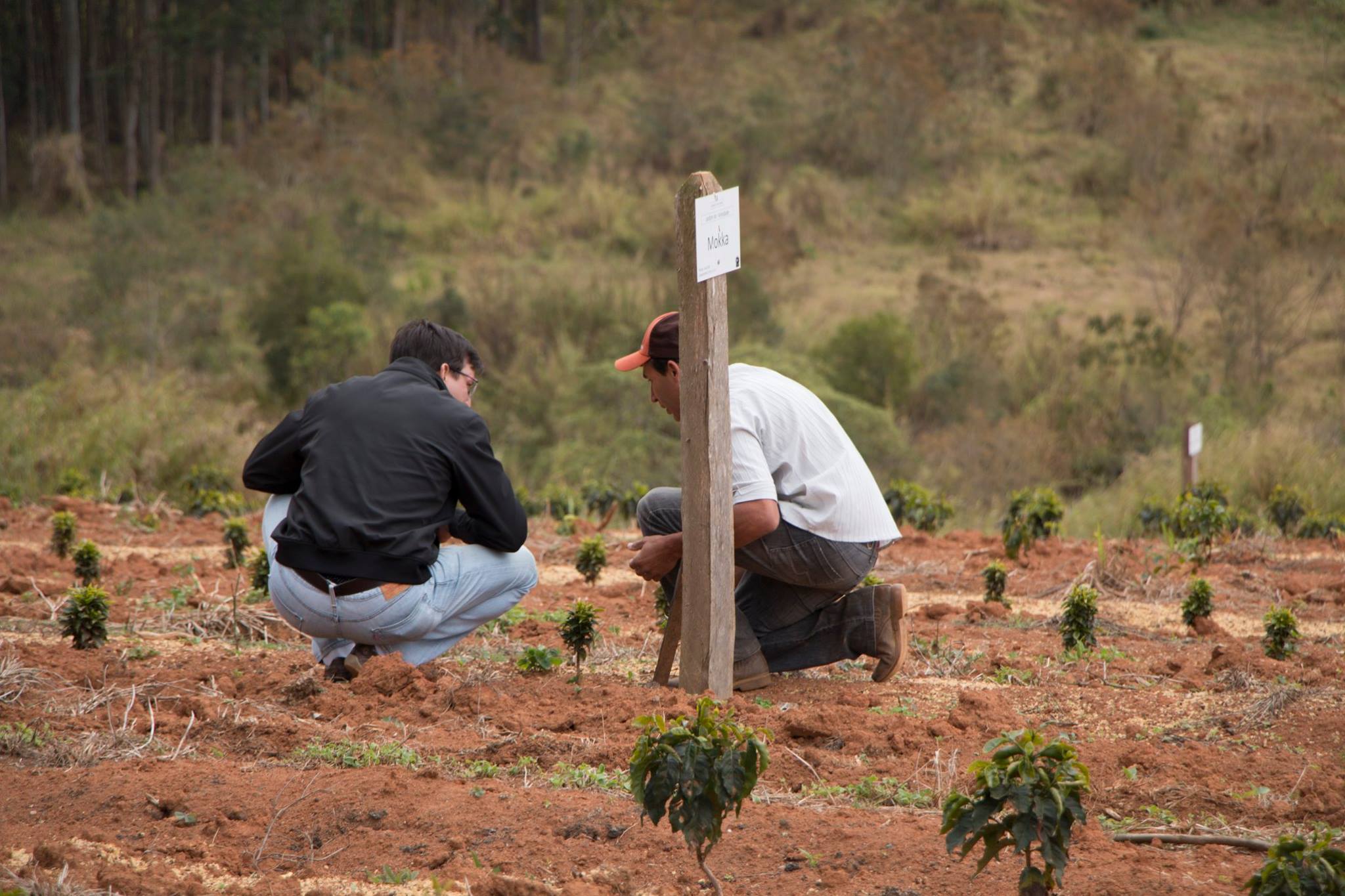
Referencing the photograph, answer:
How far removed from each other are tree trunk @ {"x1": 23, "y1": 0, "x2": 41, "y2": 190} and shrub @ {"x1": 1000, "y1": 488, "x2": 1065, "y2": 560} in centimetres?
2713

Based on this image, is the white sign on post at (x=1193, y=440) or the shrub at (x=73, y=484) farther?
the shrub at (x=73, y=484)

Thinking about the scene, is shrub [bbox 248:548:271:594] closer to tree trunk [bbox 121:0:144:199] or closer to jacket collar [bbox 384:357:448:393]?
jacket collar [bbox 384:357:448:393]

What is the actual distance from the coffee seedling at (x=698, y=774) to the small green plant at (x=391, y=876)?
1.70 ft

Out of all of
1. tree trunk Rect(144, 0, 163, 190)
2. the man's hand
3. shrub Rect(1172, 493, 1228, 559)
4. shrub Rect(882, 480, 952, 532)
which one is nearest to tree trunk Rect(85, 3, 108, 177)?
tree trunk Rect(144, 0, 163, 190)

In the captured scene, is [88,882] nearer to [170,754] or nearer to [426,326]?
[170,754]

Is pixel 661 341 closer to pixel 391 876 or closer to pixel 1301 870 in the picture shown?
pixel 391 876

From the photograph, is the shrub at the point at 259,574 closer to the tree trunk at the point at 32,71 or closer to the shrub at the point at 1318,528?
the shrub at the point at 1318,528

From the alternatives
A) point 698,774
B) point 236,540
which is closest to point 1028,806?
point 698,774

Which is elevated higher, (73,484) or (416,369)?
(416,369)

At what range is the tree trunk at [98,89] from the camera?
28.5 metres

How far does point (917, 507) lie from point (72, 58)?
84.8ft

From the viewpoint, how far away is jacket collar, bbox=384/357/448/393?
3699 mm

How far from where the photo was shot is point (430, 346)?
3785 mm

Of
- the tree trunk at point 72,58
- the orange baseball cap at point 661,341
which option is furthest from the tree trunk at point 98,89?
the orange baseball cap at point 661,341
